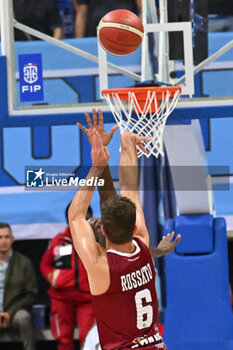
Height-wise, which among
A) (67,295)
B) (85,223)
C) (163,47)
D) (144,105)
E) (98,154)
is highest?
(163,47)

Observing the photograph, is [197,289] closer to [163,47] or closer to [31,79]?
[163,47]

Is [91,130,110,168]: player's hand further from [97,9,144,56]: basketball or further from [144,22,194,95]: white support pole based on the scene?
[144,22,194,95]: white support pole

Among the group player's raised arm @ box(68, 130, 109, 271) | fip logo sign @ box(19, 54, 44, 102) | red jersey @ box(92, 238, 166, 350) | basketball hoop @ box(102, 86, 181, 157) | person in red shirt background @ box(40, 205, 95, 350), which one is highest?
fip logo sign @ box(19, 54, 44, 102)

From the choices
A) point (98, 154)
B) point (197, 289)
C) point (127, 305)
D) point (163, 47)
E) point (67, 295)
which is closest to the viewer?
point (127, 305)

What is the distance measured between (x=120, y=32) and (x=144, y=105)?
0.58m

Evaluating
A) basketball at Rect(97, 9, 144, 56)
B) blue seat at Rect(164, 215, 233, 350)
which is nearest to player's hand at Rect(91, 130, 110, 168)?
basketball at Rect(97, 9, 144, 56)

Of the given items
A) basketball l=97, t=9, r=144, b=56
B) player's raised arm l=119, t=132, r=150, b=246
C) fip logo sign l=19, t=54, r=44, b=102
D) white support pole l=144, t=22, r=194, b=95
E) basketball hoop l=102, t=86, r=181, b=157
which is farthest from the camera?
fip logo sign l=19, t=54, r=44, b=102

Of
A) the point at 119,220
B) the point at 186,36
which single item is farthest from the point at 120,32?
the point at 119,220

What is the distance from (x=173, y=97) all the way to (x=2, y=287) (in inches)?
129

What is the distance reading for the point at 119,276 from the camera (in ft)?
12.0

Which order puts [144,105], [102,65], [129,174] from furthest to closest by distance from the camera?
[102,65] → [144,105] → [129,174]

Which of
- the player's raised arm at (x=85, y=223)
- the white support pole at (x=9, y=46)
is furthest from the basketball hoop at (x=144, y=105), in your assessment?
the player's raised arm at (x=85, y=223)

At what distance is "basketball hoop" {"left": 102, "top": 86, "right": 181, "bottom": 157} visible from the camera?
5.12 meters

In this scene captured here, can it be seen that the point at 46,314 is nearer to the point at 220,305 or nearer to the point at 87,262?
the point at 220,305
